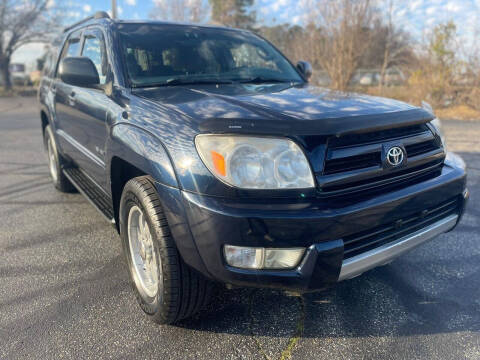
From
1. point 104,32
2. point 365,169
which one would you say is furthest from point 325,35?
point 365,169

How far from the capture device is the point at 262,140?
1820 mm

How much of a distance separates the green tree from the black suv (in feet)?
78.9

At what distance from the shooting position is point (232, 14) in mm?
27875

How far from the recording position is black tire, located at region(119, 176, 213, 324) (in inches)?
77.6

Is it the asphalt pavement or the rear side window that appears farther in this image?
the rear side window

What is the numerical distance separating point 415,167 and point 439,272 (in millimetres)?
1073

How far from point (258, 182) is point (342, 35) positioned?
13.3m

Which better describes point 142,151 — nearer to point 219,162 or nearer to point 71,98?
Result: point 219,162

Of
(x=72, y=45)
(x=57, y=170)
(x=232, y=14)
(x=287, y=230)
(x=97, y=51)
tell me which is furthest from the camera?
(x=232, y=14)

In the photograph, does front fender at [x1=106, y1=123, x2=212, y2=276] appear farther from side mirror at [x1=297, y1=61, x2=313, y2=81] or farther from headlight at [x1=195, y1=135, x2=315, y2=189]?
side mirror at [x1=297, y1=61, x2=313, y2=81]

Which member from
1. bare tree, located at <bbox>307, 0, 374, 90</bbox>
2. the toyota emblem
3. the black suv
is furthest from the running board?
bare tree, located at <bbox>307, 0, 374, 90</bbox>

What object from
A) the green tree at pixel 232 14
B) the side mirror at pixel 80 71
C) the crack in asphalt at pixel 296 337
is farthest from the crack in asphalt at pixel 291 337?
the green tree at pixel 232 14

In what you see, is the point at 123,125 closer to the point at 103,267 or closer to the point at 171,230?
the point at 171,230

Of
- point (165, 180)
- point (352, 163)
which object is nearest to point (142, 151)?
point (165, 180)
